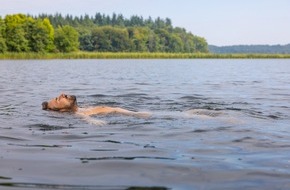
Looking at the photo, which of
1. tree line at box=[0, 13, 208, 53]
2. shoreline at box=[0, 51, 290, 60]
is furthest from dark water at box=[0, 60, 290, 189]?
tree line at box=[0, 13, 208, 53]

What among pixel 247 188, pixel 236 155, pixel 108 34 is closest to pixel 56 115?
pixel 236 155

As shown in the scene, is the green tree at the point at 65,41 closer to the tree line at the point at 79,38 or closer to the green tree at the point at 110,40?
the tree line at the point at 79,38

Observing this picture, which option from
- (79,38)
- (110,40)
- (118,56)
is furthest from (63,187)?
(110,40)

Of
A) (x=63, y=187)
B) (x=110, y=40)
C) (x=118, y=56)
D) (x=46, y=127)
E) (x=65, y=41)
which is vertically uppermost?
(x=110, y=40)

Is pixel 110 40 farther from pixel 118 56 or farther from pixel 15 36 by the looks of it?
pixel 15 36

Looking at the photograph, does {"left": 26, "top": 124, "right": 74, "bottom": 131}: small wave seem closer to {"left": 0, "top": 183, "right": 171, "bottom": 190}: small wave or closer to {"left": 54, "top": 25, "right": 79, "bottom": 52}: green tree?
{"left": 0, "top": 183, "right": 171, "bottom": 190}: small wave

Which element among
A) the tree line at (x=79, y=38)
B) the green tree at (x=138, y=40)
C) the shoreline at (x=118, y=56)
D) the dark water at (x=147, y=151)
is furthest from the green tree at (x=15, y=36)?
the dark water at (x=147, y=151)

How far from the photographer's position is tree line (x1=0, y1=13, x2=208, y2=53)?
8031 cm

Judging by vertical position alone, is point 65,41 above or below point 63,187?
above

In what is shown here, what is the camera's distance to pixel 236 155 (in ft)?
19.9

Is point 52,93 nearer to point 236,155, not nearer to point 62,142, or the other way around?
point 62,142

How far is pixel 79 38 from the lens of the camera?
11750 centimetres

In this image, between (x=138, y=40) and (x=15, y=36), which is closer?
(x=15, y=36)

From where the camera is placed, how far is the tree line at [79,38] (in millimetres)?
80312
